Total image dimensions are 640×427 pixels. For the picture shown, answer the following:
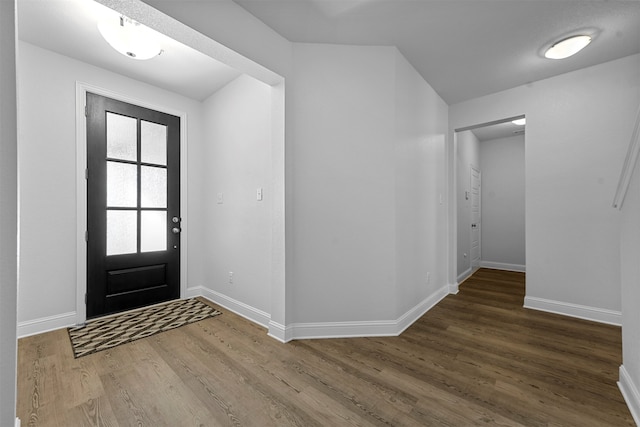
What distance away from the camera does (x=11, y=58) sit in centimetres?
91

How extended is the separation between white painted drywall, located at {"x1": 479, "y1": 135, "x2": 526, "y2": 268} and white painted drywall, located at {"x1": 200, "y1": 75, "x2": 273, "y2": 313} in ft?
16.9

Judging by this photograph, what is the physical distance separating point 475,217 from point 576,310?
2693mm

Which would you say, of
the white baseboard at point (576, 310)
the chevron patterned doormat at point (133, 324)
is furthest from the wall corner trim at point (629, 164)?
the chevron patterned doormat at point (133, 324)

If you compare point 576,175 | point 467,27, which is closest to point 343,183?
point 467,27

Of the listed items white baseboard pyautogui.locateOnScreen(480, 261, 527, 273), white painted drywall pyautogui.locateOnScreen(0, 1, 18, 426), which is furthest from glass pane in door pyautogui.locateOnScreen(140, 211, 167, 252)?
white baseboard pyautogui.locateOnScreen(480, 261, 527, 273)

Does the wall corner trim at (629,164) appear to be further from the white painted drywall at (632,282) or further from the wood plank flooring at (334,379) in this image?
the wood plank flooring at (334,379)

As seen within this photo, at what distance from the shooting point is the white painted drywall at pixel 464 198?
4188 millimetres

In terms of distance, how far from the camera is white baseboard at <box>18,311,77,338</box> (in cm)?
234

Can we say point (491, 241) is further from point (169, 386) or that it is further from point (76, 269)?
point (76, 269)

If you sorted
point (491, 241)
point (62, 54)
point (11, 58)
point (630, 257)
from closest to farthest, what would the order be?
point (11, 58) → point (630, 257) → point (62, 54) → point (491, 241)

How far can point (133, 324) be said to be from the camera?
259cm

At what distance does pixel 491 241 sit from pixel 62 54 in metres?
7.25

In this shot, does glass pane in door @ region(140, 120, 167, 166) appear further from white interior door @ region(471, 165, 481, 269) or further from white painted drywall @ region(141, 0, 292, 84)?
white interior door @ region(471, 165, 481, 269)

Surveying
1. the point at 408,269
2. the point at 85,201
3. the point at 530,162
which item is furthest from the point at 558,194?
the point at 85,201
